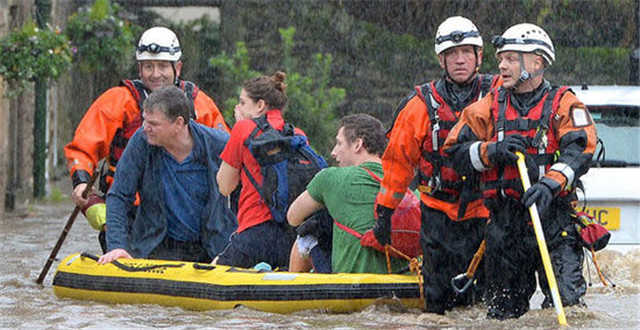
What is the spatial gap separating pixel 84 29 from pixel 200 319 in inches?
490

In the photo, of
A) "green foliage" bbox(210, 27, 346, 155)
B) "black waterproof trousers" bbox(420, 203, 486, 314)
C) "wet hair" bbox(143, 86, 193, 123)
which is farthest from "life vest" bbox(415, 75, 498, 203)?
"green foliage" bbox(210, 27, 346, 155)

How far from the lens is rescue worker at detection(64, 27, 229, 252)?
8.70 metres

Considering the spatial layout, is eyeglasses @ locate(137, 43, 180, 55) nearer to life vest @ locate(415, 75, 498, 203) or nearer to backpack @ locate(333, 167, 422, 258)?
backpack @ locate(333, 167, 422, 258)

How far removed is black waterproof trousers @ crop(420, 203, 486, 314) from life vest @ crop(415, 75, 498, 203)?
0.12m

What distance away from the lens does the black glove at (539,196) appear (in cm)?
598

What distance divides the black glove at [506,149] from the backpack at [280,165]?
1781 millimetres

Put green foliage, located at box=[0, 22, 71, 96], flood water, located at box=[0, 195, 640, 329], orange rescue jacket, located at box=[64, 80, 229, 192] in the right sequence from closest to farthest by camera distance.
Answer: flood water, located at box=[0, 195, 640, 329]
orange rescue jacket, located at box=[64, 80, 229, 192]
green foliage, located at box=[0, 22, 71, 96]

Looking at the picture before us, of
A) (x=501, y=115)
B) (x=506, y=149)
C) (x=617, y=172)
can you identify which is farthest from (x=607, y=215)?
(x=506, y=149)

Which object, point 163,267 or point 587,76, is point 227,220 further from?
point 587,76

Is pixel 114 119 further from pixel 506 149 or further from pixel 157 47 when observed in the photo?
pixel 506 149

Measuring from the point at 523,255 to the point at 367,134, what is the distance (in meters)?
1.31

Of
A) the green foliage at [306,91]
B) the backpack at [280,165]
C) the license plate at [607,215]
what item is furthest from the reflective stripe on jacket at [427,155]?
the green foliage at [306,91]

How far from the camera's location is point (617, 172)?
869 cm

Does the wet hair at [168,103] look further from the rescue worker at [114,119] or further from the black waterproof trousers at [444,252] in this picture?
the black waterproof trousers at [444,252]
